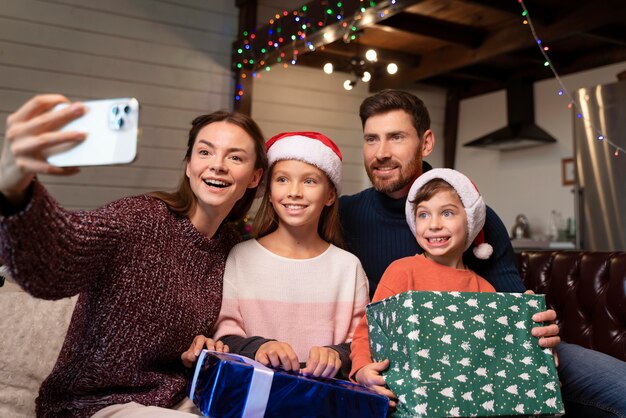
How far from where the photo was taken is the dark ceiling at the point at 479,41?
4.96m

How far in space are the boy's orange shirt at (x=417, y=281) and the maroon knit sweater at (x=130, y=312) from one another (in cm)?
42

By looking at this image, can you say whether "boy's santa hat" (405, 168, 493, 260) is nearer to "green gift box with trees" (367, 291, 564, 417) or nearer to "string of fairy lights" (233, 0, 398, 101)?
"green gift box with trees" (367, 291, 564, 417)

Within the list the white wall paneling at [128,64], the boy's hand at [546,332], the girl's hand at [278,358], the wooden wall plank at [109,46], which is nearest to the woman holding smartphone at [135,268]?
the girl's hand at [278,358]

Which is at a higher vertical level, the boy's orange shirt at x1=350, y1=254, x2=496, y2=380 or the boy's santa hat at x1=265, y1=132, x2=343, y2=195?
the boy's santa hat at x1=265, y1=132, x2=343, y2=195

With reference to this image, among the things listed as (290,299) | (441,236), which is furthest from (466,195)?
(290,299)

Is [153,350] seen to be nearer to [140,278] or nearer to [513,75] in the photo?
[140,278]

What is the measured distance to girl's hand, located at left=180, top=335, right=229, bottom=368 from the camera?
1.55m

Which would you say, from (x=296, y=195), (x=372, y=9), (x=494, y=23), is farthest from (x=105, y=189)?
(x=296, y=195)

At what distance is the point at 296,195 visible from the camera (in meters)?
1.87

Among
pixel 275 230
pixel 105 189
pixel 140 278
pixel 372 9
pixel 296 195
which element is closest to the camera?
pixel 140 278

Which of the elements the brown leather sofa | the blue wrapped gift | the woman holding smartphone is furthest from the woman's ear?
the brown leather sofa

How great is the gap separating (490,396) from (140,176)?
478 centimetres

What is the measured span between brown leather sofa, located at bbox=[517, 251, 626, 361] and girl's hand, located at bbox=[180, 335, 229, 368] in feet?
4.35

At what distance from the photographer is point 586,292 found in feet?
7.32
